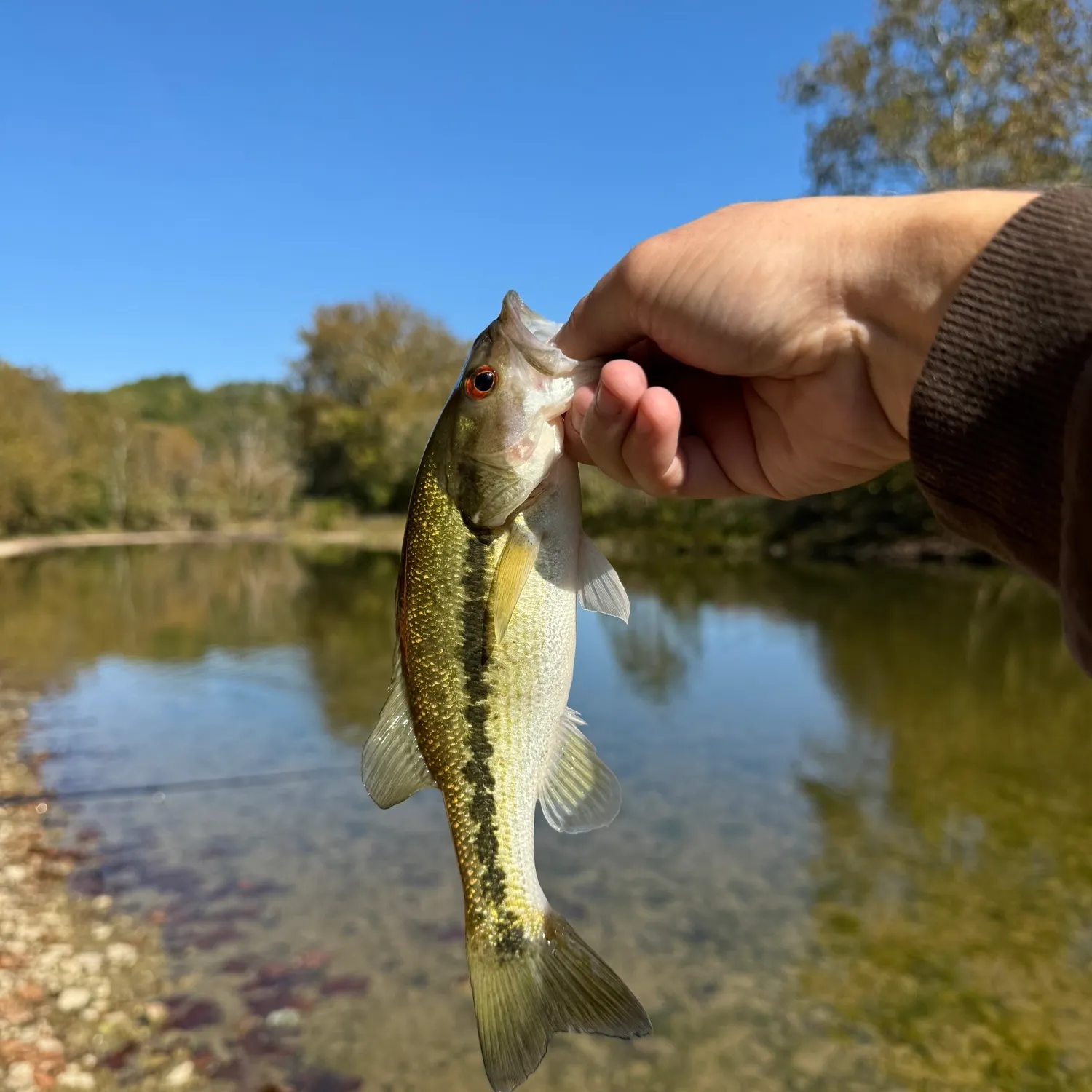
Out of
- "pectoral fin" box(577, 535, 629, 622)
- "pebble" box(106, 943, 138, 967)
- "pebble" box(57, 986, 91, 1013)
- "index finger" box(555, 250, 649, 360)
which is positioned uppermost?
"index finger" box(555, 250, 649, 360)

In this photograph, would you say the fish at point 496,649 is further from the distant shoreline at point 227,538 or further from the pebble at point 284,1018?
the distant shoreline at point 227,538

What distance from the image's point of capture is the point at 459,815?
7.39 ft

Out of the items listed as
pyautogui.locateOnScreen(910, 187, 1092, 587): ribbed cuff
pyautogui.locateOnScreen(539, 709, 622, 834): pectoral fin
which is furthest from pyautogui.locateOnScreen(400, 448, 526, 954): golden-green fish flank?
pyautogui.locateOnScreen(910, 187, 1092, 587): ribbed cuff

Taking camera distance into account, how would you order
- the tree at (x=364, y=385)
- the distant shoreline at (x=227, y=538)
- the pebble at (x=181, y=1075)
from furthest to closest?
the tree at (x=364, y=385) → the distant shoreline at (x=227, y=538) → the pebble at (x=181, y=1075)

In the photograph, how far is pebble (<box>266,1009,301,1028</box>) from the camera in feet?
19.4

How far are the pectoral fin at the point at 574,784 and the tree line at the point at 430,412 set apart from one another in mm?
15646

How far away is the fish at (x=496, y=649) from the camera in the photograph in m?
2.20

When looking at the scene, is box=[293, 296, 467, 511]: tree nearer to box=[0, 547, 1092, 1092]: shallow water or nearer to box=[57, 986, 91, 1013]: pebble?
box=[0, 547, 1092, 1092]: shallow water

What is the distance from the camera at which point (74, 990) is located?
6.11 m

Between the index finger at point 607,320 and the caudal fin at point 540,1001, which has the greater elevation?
the index finger at point 607,320

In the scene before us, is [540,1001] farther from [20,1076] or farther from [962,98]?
[962,98]

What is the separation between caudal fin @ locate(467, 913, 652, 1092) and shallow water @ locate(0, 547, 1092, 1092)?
400 cm

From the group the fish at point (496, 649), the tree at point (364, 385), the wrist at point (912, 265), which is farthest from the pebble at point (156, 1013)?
the tree at point (364, 385)

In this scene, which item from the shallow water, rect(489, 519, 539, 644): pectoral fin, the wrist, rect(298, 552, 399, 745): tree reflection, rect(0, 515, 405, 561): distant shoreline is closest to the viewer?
the wrist
